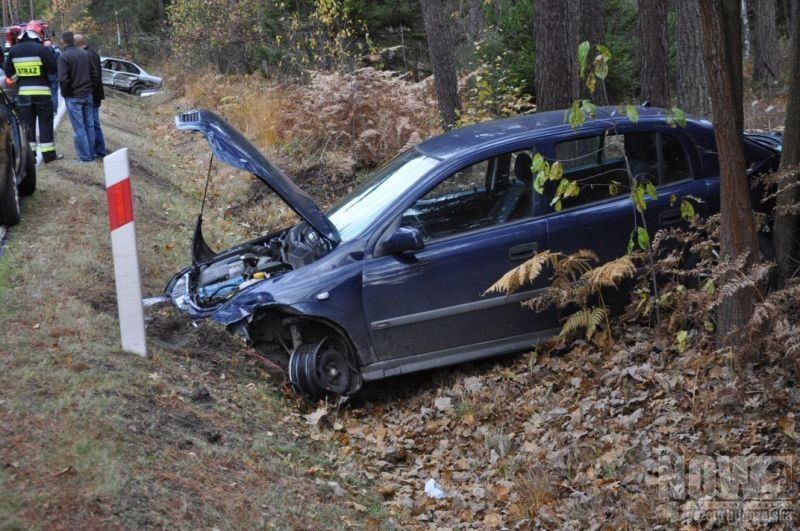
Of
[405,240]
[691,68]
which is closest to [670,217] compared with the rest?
[405,240]

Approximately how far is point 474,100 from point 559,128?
8536 millimetres

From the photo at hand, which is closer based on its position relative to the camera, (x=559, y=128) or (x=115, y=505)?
(x=115, y=505)

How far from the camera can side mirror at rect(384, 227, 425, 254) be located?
6.67 metres

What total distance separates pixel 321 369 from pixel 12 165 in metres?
4.91

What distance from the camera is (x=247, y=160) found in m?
6.72

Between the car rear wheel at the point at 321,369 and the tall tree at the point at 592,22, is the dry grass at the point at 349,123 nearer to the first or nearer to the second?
the tall tree at the point at 592,22

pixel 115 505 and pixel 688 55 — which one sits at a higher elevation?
pixel 688 55

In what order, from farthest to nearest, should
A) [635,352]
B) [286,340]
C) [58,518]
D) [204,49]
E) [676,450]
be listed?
1. [204,49]
2. [286,340]
3. [635,352]
4. [676,450]
5. [58,518]

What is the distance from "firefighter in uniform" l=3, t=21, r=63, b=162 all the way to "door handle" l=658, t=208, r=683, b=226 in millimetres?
9249

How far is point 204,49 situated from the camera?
28.0m

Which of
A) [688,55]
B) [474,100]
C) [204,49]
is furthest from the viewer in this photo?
[204,49]

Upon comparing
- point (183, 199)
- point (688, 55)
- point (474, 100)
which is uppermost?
point (688, 55)

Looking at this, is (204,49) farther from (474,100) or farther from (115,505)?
(115,505)

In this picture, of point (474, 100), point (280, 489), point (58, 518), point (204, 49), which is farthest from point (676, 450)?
point (204, 49)
